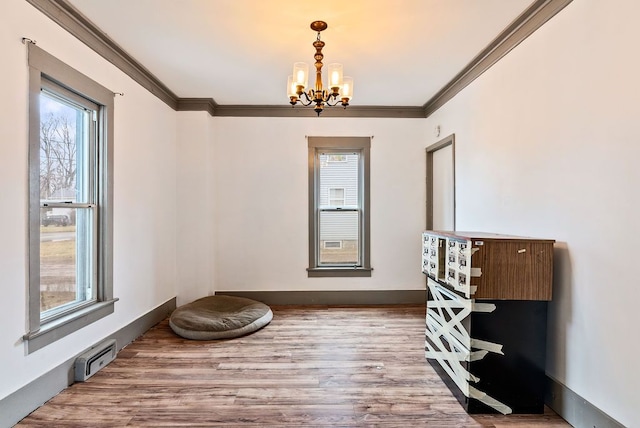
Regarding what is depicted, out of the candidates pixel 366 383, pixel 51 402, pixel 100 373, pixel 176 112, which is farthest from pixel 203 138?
pixel 366 383

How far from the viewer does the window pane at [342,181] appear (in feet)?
15.4

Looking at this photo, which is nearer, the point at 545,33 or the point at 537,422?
the point at 537,422

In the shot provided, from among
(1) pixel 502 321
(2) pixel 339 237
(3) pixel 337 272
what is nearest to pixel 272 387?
(1) pixel 502 321

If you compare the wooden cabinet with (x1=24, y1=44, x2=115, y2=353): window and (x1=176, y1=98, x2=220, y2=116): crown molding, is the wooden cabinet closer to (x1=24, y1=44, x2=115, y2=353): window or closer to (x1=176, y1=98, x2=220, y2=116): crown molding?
(x1=24, y1=44, x2=115, y2=353): window

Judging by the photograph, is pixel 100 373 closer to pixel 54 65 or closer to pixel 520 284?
pixel 54 65

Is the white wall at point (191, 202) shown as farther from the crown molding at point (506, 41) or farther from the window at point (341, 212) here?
the crown molding at point (506, 41)

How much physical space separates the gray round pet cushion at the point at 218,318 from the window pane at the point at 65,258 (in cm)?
93

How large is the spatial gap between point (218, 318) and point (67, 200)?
5.77 feet

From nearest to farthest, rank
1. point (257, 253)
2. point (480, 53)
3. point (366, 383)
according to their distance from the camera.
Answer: point (366, 383)
point (480, 53)
point (257, 253)

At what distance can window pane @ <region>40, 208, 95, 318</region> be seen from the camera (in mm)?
2346

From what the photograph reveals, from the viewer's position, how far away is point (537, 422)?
80.9 inches

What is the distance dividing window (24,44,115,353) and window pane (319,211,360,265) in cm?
260

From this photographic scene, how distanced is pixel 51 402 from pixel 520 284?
317 centimetres

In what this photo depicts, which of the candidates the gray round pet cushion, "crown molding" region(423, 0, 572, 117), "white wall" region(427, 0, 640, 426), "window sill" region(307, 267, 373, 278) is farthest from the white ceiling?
the gray round pet cushion
